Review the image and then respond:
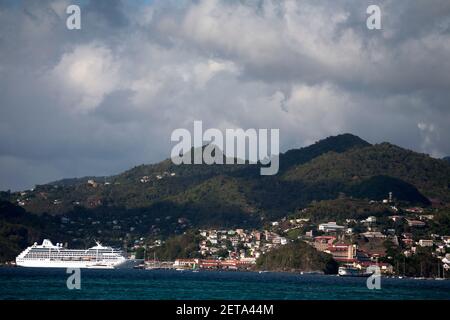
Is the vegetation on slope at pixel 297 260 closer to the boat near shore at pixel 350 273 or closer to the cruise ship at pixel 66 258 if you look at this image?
the boat near shore at pixel 350 273

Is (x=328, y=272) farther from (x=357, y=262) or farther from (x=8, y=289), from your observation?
(x=8, y=289)

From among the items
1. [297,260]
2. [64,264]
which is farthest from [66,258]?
[297,260]

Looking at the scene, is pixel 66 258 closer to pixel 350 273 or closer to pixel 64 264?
pixel 64 264

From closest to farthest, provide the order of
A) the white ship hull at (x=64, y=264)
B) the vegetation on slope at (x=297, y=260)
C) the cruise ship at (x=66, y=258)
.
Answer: the vegetation on slope at (x=297, y=260)
the white ship hull at (x=64, y=264)
the cruise ship at (x=66, y=258)

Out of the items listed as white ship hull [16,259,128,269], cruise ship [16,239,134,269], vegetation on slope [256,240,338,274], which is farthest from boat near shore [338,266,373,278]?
white ship hull [16,259,128,269]

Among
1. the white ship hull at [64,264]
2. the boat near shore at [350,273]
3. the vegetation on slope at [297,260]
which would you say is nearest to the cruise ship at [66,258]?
the white ship hull at [64,264]

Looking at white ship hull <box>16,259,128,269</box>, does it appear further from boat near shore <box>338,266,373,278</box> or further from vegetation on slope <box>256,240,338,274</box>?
boat near shore <box>338,266,373,278</box>
